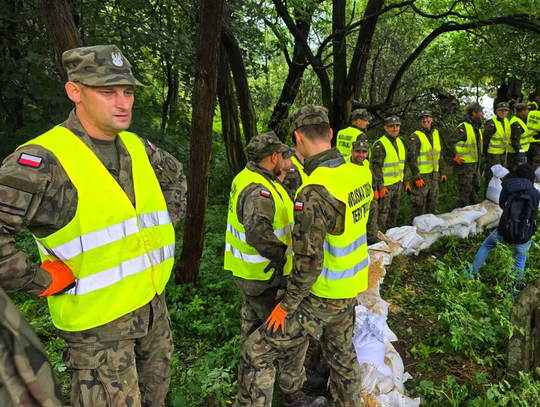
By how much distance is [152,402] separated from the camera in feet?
7.54

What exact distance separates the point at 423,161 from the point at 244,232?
5.01 m

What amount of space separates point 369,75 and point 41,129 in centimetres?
903

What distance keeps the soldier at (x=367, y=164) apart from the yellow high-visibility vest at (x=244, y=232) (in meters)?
2.36

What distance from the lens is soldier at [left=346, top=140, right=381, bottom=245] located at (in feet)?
16.7

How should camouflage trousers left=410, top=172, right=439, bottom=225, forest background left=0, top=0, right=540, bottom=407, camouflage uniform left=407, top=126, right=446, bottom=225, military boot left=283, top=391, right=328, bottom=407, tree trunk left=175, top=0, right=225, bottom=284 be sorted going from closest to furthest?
military boot left=283, top=391, right=328, bottom=407 < forest background left=0, top=0, right=540, bottom=407 < tree trunk left=175, top=0, right=225, bottom=284 < camouflage uniform left=407, top=126, right=446, bottom=225 < camouflage trousers left=410, top=172, right=439, bottom=225

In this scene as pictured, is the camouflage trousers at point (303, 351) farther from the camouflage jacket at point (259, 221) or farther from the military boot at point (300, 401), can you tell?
the camouflage jacket at point (259, 221)

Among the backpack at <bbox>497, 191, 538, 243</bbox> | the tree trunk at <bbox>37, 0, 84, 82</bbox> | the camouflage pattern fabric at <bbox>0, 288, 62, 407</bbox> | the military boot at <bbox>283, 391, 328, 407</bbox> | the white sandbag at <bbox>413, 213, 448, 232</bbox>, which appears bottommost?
the military boot at <bbox>283, 391, 328, 407</bbox>

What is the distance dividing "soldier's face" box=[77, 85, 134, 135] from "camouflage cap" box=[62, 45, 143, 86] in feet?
0.17

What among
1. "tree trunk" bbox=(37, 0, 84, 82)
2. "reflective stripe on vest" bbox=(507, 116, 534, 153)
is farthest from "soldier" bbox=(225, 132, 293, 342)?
"reflective stripe on vest" bbox=(507, 116, 534, 153)

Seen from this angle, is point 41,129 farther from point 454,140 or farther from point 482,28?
point 482,28

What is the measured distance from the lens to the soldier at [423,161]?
261 inches

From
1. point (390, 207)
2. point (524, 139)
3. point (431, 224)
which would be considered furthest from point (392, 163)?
point (524, 139)

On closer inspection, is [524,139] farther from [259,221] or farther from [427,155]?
[259,221]

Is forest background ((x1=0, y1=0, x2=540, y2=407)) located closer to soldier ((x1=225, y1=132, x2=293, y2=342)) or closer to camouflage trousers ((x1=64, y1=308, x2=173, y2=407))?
soldier ((x1=225, y1=132, x2=293, y2=342))
